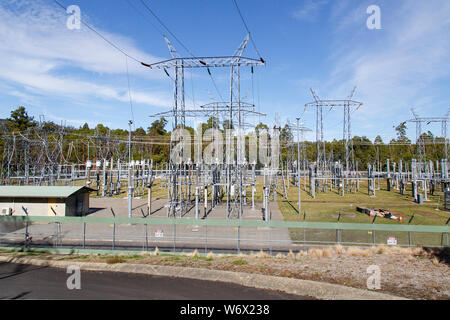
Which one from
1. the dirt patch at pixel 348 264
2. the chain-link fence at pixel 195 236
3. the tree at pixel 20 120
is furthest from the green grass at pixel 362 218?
the tree at pixel 20 120

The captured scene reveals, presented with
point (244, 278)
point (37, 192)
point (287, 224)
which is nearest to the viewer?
point (244, 278)

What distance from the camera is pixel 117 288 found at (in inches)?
390

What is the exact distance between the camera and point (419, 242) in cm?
1664

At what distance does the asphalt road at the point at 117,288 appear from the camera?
30.2ft

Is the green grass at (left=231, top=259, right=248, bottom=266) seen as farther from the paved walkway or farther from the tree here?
the tree

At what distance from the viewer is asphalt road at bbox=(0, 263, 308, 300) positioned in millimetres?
9195

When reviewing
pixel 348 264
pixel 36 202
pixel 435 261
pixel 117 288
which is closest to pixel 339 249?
pixel 348 264

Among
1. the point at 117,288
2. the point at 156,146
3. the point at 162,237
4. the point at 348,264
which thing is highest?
the point at 156,146

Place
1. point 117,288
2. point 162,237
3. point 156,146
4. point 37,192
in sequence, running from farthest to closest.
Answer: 1. point 156,146
2. point 37,192
3. point 162,237
4. point 117,288

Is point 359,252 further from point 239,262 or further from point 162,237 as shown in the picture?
point 162,237

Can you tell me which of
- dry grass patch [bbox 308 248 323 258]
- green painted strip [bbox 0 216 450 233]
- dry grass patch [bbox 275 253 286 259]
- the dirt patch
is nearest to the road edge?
the dirt patch
